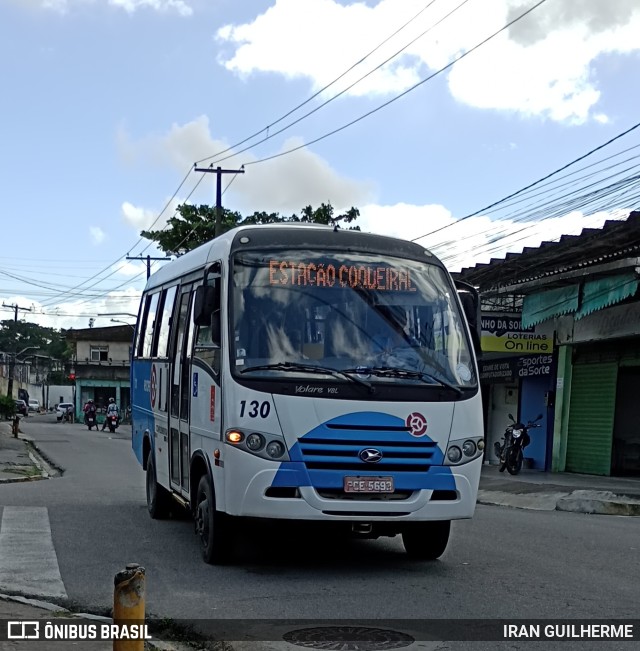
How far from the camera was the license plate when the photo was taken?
7746 mm

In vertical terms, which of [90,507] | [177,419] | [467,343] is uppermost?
[467,343]

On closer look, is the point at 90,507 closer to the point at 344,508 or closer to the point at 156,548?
the point at 156,548

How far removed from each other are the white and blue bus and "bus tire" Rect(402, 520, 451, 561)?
1cm

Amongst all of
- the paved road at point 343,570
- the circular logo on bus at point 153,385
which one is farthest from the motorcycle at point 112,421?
the circular logo on bus at point 153,385

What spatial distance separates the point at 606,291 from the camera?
59.1ft

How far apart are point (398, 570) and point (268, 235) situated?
324 centimetres

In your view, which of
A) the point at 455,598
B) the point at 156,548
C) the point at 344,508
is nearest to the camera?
the point at 455,598

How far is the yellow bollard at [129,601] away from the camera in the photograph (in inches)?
168

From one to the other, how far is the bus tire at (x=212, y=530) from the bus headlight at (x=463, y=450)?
2.02 metres

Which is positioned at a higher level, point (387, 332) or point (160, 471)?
point (387, 332)

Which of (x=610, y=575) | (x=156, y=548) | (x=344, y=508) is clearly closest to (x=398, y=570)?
(x=344, y=508)

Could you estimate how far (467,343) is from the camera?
28.1ft

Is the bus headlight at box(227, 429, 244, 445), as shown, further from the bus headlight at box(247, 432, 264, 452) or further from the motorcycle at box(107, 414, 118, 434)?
the motorcycle at box(107, 414, 118, 434)

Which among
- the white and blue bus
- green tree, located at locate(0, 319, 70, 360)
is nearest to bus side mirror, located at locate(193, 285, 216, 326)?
the white and blue bus
